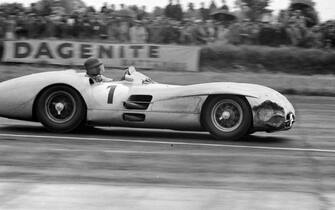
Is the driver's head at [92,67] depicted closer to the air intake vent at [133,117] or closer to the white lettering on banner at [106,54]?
the air intake vent at [133,117]

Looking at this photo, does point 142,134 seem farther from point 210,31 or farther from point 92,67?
point 210,31

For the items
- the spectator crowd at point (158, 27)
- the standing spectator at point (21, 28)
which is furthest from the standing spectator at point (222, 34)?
the standing spectator at point (21, 28)

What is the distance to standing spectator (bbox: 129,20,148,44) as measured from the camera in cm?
2223

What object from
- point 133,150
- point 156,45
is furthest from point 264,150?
point 156,45

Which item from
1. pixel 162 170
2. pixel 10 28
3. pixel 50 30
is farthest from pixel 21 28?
pixel 162 170

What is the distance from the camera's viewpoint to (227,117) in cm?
838

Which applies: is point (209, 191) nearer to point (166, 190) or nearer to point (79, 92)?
point (166, 190)

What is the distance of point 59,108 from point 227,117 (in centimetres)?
224

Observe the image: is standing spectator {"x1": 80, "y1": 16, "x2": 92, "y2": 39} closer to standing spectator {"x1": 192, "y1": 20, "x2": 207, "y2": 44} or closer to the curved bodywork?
standing spectator {"x1": 192, "y1": 20, "x2": 207, "y2": 44}

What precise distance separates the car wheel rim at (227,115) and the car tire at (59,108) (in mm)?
1769

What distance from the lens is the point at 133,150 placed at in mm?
7590

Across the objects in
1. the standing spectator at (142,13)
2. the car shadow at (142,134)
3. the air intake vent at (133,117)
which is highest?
the standing spectator at (142,13)

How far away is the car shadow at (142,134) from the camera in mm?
8648

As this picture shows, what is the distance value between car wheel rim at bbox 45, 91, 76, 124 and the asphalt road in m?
0.26
